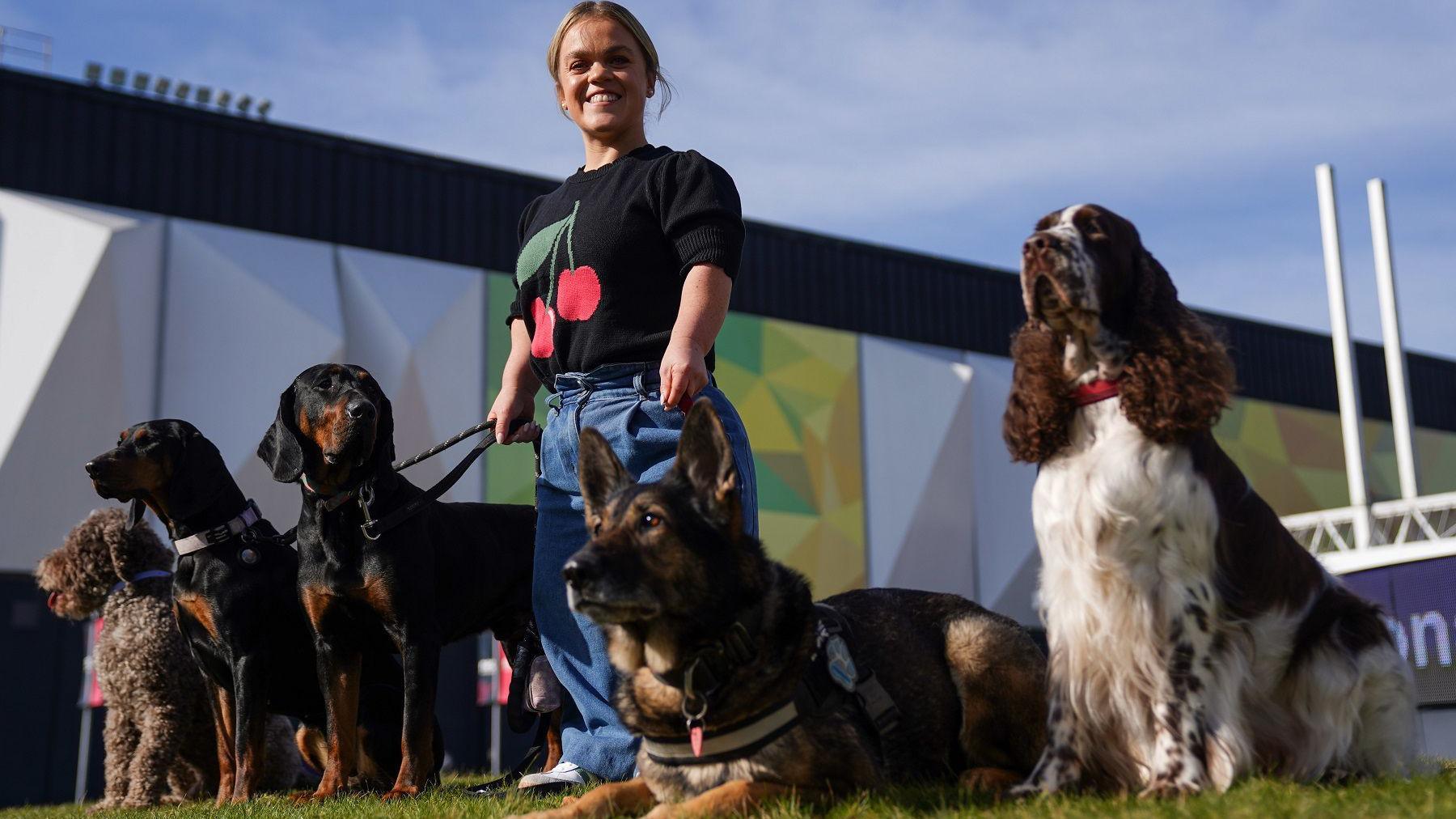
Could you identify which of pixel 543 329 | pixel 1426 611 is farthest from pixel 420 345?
pixel 543 329

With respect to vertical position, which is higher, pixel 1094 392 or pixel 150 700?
Result: pixel 1094 392

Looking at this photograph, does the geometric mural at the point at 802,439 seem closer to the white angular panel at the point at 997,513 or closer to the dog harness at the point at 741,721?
the white angular panel at the point at 997,513

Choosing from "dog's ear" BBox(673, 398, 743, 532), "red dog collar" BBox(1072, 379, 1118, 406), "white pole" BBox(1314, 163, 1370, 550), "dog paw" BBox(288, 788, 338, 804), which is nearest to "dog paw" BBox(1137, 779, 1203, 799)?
"red dog collar" BBox(1072, 379, 1118, 406)

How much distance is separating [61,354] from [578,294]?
612 inches

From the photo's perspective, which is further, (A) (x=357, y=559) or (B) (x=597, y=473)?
(A) (x=357, y=559)

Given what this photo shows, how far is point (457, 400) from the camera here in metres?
20.7

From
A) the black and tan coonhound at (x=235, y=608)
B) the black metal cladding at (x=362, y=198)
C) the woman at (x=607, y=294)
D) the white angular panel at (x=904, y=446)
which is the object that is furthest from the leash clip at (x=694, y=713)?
the white angular panel at (x=904, y=446)

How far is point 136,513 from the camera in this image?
7.11 m

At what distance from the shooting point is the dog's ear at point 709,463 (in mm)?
3787

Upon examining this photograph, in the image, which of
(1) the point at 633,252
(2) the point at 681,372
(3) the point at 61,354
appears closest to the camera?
(2) the point at 681,372

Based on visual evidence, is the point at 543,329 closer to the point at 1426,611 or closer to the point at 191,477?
the point at 191,477

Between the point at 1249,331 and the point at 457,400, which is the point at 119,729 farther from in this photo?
the point at 1249,331

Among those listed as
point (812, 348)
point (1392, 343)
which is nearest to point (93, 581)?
point (812, 348)

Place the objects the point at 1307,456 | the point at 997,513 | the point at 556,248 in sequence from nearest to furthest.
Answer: the point at 556,248 → the point at 997,513 → the point at 1307,456
